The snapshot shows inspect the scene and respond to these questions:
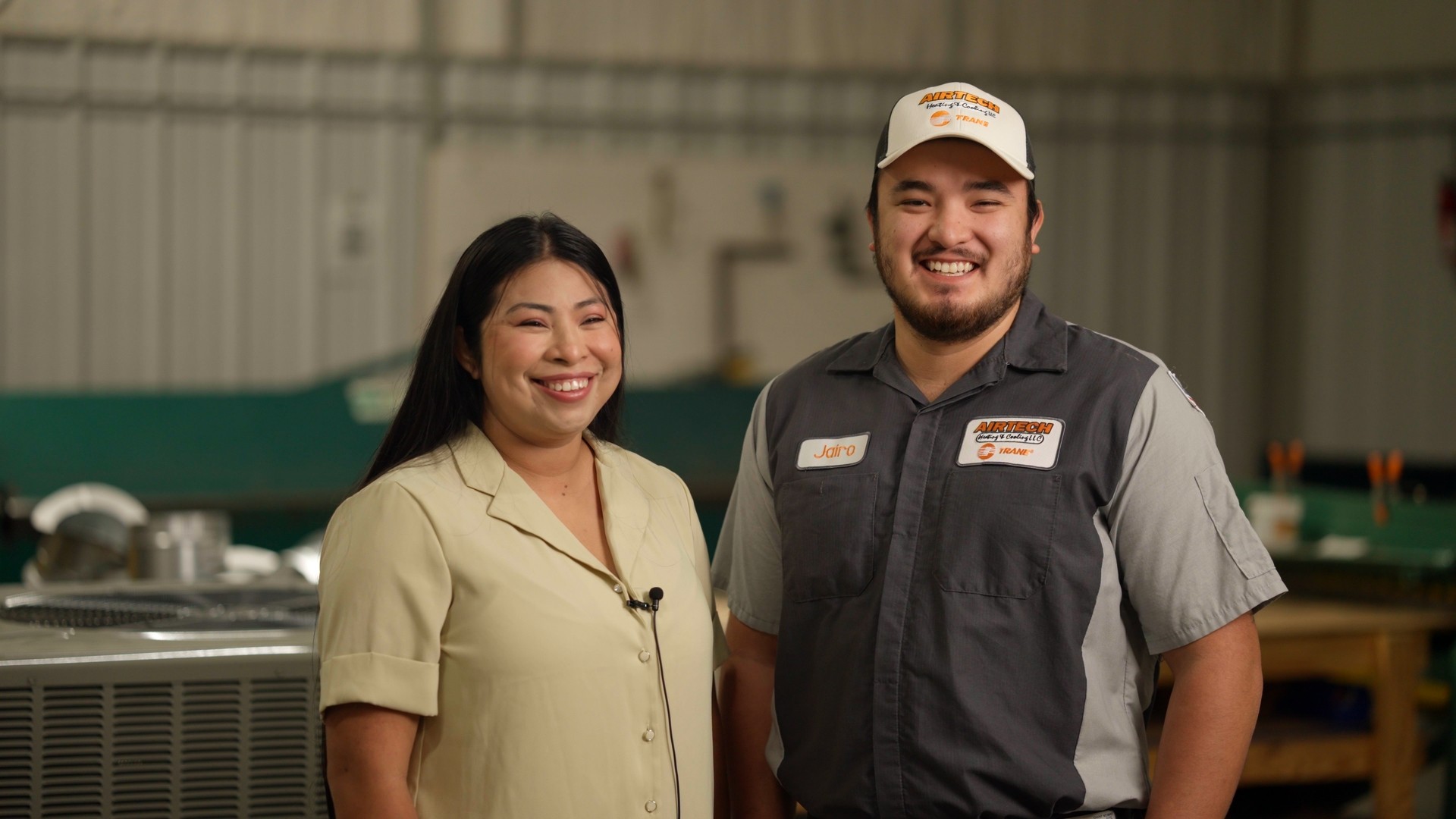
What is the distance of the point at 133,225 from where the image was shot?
5.89m

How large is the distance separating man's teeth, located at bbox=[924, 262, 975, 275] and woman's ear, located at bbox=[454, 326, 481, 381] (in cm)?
66

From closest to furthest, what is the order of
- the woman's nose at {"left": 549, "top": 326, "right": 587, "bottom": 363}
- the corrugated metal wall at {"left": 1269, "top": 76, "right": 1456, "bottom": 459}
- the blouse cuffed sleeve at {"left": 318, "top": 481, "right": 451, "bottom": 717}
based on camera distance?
the blouse cuffed sleeve at {"left": 318, "top": 481, "right": 451, "bottom": 717}
the woman's nose at {"left": 549, "top": 326, "right": 587, "bottom": 363}
the corrugated metal wall at {"left": 1269, "top": 76, "right": 1456, "bottom": 459}

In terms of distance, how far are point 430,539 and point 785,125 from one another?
5.56 meters

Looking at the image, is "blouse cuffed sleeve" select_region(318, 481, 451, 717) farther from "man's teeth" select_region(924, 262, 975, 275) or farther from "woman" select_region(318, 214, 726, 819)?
"man's teeth" select_region(924, 262, 975, 275)

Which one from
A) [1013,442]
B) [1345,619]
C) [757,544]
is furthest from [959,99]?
[1345,619]

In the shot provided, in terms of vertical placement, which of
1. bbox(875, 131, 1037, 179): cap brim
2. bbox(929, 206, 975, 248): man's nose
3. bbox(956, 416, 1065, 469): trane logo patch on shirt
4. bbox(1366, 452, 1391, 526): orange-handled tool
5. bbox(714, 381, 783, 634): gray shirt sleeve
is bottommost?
bbox(1366, 452, 1391, 526): orange-handled tool

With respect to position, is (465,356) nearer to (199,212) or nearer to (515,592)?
(515,592)

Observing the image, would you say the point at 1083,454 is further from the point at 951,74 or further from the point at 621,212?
the point at 951,74

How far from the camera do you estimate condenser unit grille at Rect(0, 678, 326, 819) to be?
6.66 ft

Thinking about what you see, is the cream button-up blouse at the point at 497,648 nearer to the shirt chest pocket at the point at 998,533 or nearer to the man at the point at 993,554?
the man at the point at 993,554

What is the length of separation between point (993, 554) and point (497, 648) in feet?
2.23

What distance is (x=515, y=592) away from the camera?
160 cm

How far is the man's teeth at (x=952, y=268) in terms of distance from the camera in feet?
6.02

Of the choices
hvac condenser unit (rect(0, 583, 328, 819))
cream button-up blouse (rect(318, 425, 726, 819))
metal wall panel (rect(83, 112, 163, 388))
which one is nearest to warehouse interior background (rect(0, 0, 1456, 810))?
metal wall panel (rect(83, 112, 163, 388))
